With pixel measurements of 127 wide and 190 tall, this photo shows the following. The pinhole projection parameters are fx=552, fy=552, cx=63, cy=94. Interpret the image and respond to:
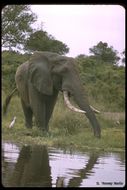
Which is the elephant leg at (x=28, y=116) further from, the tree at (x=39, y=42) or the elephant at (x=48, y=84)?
the tree at (x=39, y=42)

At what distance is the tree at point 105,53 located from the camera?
4219cm

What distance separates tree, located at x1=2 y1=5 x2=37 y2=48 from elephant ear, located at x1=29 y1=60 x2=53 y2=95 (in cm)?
1527

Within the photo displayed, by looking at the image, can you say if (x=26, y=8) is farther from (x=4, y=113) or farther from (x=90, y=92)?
(x=4, y=113)

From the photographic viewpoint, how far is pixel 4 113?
15352 millimetres

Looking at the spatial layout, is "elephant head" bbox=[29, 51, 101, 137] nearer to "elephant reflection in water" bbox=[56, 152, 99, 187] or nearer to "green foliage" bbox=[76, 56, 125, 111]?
"elephant reflection in water" bbox=[56, 152, 99, 187]

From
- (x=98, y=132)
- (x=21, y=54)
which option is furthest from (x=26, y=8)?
(x=98, y=132)

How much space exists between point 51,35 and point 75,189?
Result: 31.5 meters

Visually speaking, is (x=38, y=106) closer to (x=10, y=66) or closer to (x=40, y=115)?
(x=40, y=115)

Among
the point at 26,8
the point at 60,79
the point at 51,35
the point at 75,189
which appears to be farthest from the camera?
the point at 51,35

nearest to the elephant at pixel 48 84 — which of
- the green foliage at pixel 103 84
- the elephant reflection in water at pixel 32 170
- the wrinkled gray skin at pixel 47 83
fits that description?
the wrinkled gray skin at pixel 47 83

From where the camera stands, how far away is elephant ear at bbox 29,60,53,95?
12.1m

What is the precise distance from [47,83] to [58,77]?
28cm

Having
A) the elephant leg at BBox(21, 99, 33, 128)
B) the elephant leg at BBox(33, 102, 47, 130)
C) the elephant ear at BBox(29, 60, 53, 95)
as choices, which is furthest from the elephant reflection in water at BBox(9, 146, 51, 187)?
the elephant leg at BBox(21, 99, 33, 128)

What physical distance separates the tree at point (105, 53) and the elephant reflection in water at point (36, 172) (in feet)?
111
